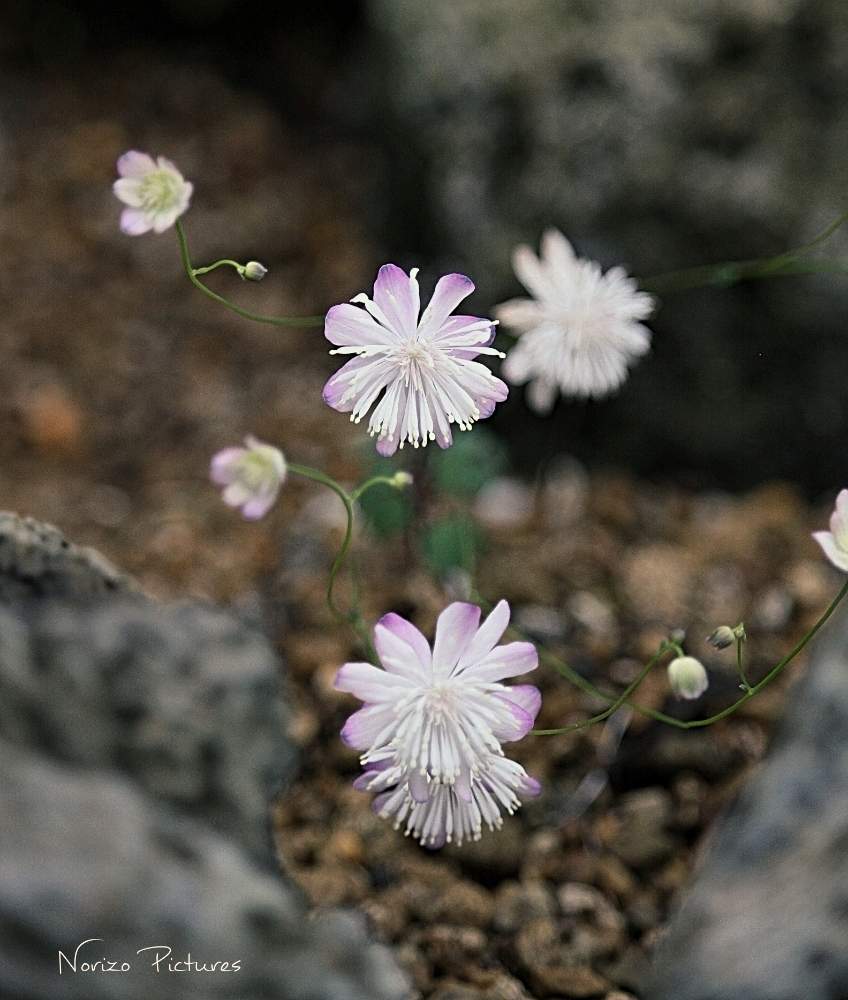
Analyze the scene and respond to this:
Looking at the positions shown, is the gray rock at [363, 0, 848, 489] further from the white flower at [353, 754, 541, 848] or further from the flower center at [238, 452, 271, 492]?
the white flower at [353, 754, 541, 848]

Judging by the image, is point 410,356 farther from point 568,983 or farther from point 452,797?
point 568,983

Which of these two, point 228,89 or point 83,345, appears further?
point 228,89

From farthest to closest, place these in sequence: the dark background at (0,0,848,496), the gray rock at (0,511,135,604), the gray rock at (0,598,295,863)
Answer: the dark background at (0,0,848,496), the gray rock at (0,511,135,604), the gray rock at (0,598,295,863)

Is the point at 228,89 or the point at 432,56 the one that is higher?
the point at 228,89

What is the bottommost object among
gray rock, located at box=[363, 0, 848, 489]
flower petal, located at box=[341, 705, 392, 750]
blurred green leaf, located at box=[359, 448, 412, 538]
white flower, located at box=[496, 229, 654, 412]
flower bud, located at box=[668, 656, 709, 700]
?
flower petal, located at box=[341, 705, 392, 750]

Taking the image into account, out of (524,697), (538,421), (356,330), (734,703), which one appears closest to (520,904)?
(734,703)

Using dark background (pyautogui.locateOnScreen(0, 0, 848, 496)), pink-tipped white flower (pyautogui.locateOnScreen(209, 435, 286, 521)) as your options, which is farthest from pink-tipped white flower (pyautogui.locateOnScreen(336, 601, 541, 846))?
dark background (pyautogui.locateOnScreen(0, 0, 848, 496))

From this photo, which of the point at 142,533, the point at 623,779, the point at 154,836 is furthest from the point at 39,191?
the point at 154,836

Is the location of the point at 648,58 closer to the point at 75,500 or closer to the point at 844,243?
the point at 844,243
